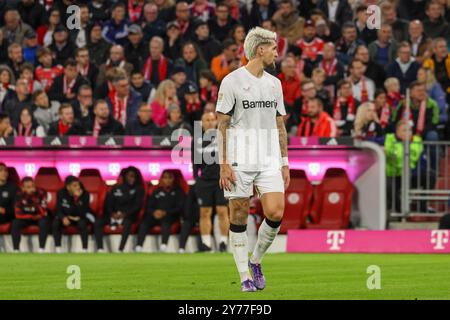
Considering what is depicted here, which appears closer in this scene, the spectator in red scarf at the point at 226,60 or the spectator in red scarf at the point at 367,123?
the spectator in red scarf at the point at 367,123

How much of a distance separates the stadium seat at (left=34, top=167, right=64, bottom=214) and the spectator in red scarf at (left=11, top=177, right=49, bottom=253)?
645mm

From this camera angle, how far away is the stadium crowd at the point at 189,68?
78.5 ft

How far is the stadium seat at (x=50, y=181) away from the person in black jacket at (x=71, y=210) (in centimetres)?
72

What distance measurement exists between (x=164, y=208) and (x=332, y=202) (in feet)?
9.58

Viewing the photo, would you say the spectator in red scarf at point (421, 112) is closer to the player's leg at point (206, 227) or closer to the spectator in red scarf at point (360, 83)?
the spectator in red scarf at point (360, 83)

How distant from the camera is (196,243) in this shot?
23.3 m

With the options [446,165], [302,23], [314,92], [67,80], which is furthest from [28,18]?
[446,165]

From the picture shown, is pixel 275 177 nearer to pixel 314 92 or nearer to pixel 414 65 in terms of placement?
pixel 314 92

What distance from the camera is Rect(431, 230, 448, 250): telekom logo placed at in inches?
837

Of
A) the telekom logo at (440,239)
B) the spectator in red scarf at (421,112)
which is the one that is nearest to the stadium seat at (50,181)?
the spectator in red scarf at (421,112)

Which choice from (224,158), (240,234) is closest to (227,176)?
(224,158)

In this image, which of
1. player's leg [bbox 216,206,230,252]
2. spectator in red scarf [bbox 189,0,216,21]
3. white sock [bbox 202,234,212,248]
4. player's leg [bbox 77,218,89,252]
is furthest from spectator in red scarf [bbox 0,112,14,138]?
spectator in red scarf [bbox 189,0,216,21]

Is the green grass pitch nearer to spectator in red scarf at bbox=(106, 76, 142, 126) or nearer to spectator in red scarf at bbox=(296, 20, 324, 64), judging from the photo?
spectator in red scarf at bbox=(106, 76, 142, 126)

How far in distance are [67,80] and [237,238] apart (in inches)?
517
